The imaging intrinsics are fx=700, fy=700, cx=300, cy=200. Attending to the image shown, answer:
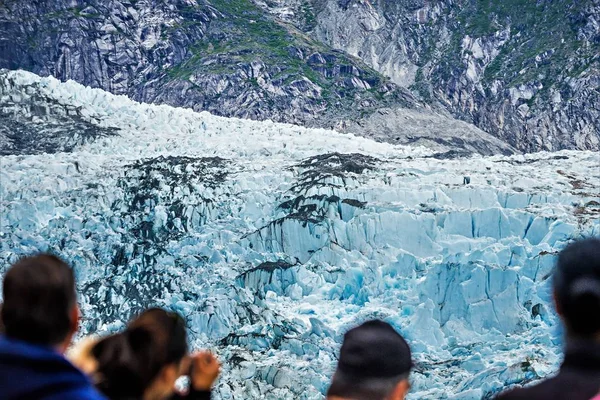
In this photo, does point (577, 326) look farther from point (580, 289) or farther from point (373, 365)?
point (373, 365)

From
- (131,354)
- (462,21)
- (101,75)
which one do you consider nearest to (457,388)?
(131,354)

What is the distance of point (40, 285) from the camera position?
1860 millimetres

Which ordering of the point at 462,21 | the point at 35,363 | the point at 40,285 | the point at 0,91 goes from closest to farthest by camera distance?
the point at 35,363
the point at 40,285
the point at 0,91
the point at 462,21

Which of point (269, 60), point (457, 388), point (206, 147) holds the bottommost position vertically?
point (457, 388)

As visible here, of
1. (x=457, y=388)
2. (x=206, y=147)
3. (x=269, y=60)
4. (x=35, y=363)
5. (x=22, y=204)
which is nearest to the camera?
(x=35, y=363)

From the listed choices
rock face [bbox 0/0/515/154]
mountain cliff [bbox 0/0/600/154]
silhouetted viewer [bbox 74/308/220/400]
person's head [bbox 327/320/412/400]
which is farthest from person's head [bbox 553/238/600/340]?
rock face [bbox 0/0/515/154]

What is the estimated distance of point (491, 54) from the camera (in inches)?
2297

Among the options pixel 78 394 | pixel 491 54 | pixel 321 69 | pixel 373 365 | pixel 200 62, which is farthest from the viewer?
pixel 491 54

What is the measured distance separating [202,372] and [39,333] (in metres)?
0.80

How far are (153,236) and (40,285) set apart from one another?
56.3 feet

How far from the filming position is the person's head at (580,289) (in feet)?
6.40

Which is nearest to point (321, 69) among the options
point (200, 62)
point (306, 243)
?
point (200, 62)

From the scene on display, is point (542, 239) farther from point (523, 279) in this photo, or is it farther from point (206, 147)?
point (206, 147)

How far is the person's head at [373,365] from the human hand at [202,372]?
575 mm
